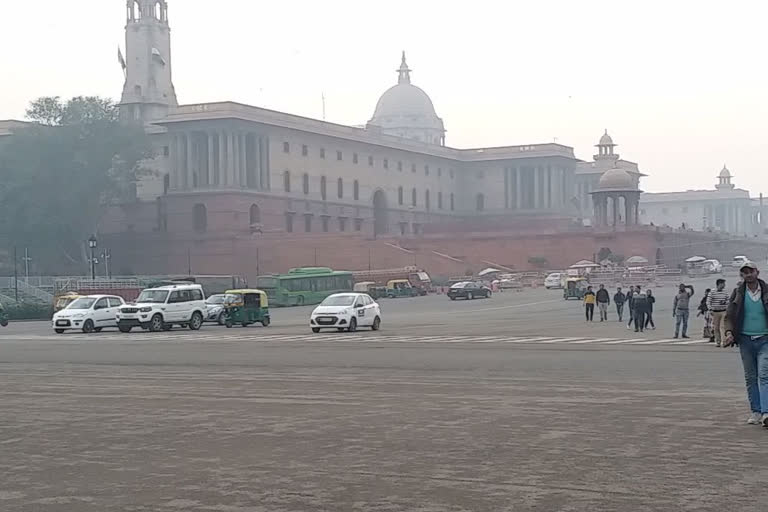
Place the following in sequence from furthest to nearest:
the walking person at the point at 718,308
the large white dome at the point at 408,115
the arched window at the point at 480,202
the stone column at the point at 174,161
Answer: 1. the large white dome at the point at 408,115
2. the arched window at the point at 480,202
3. the stone column at the point at 174,161
4. the walking person at the point at 718,308

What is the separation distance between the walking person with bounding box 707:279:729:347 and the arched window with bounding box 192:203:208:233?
7243 cm

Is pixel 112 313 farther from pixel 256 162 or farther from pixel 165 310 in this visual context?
pixel 256 162

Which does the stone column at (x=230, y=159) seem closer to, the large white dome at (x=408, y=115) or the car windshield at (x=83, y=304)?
the large white dome at (x=408, y=115)

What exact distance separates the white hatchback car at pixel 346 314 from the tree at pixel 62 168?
52922 mm

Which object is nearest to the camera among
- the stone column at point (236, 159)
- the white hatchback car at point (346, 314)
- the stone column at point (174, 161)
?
the white hatchback car at point (346, 314)

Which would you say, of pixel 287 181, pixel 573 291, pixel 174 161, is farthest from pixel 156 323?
pixel 287 181

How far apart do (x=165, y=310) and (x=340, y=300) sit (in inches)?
258

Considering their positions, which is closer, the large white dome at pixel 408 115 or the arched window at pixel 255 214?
the arched window at pixel 255 214

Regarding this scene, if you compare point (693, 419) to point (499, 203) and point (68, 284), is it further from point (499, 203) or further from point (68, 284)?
point (499, 203)

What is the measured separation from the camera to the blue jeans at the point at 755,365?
11234 mm

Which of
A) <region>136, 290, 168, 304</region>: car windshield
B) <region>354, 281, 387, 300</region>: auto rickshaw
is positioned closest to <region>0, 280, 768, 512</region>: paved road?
<region>136, 290, 168, 304</region>: car windshield

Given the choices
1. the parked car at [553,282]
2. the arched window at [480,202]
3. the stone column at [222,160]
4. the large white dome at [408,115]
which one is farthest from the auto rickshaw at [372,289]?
the large white dome at [408,115]

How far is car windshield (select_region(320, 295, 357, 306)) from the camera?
113ft

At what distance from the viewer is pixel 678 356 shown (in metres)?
21.8
